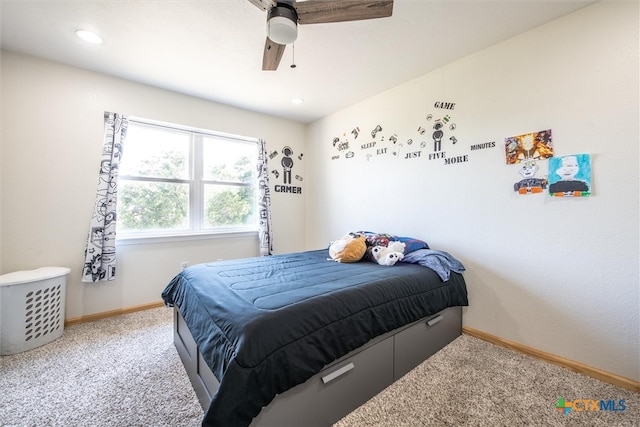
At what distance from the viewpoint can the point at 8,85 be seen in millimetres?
2217

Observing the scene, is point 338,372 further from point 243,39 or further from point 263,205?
point 263,205

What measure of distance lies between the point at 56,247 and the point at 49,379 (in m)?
1.28

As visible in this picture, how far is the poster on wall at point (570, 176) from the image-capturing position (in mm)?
1730

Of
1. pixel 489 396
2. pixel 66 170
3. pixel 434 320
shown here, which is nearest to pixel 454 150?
pixel 434 320

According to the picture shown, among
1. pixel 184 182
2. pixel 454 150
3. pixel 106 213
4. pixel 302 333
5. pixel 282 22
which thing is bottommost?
pixel 302 333

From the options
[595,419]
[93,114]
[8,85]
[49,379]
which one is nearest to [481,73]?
[595,419]

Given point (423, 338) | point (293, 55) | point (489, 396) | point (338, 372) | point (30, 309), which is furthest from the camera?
point (293, 55)

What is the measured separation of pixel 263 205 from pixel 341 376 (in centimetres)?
254

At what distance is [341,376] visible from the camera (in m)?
1.36

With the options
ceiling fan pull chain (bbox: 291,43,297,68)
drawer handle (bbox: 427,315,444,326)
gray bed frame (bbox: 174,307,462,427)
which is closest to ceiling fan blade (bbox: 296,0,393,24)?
ceiling fan pull chain (bbox: 291,43,297,68)

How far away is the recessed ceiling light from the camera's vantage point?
1.97m

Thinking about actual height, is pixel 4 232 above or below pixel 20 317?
above

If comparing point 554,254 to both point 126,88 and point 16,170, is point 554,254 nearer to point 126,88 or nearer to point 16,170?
point 126,88

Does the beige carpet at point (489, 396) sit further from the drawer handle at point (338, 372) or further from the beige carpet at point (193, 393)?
the drawer handle at point (338, 372)
